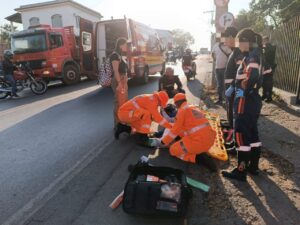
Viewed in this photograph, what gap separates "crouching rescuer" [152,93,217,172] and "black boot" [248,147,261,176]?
46 centimetres

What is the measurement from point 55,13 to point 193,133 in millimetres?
30339

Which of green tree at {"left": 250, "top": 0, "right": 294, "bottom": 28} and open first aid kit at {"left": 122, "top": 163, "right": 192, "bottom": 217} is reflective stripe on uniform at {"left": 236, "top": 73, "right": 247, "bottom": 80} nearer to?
open first aid kit at {"left": 122, "top": 163, "right": 192, "bottom": 217}

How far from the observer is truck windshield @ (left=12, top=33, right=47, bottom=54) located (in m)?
13.1

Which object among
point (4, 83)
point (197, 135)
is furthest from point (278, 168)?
point (4, 83)

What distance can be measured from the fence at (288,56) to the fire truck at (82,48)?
528cm

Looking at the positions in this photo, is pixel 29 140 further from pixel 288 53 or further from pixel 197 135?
pixel 288 53

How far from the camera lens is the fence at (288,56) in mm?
8570

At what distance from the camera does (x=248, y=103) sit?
11.5 feet

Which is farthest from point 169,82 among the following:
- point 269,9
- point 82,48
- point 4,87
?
point 269,9

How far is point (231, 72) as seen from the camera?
5156 millimetres

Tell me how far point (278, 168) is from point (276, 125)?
7.05 feet

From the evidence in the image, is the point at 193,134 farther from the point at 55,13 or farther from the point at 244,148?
the point at 55,13

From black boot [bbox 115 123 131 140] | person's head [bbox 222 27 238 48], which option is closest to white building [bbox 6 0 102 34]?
black boot [bbox 115 123 131 140]

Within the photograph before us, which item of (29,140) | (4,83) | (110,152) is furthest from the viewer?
(4,83)
